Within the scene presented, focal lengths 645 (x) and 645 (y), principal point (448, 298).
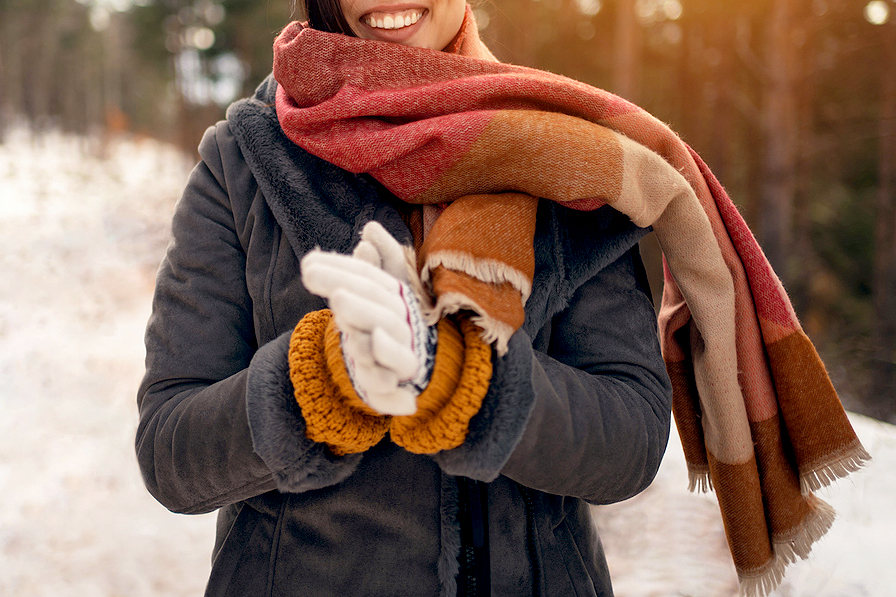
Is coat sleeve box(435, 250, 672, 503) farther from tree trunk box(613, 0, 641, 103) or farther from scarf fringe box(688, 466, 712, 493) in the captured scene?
tree trunk box(613, 0, 641, 103)

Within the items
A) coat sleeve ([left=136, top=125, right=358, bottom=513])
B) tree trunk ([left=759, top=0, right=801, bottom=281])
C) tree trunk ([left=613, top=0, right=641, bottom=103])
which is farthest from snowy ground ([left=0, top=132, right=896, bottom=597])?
tree trunk ([left=613, top=0, right=641, bottom=103])

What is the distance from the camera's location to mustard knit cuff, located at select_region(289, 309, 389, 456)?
0.93 m

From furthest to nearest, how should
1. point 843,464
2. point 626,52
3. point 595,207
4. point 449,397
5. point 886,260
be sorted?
point 626,52 < point 886,260 < point 843,464 < point 595,207 < point 449,397

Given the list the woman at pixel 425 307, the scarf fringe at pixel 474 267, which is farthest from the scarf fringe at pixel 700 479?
the scarf fringe at pixel 474 267

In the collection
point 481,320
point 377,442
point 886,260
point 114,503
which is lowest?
point 886,260

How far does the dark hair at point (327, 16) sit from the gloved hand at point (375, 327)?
2.38ft

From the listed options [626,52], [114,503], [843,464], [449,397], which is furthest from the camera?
[626,52]

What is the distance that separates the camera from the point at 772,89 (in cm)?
789

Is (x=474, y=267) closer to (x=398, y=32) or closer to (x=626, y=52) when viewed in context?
(x=398, y=32)

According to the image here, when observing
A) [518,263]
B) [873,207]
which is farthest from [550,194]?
[873,207]

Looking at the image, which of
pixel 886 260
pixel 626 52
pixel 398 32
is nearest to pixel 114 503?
pixel 398 32

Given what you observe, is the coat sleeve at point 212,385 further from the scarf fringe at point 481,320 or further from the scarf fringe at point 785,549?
the scarf fringe at point 785,549

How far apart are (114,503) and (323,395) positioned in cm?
364

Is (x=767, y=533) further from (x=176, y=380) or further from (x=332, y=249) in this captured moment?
(x=176, y=380)
